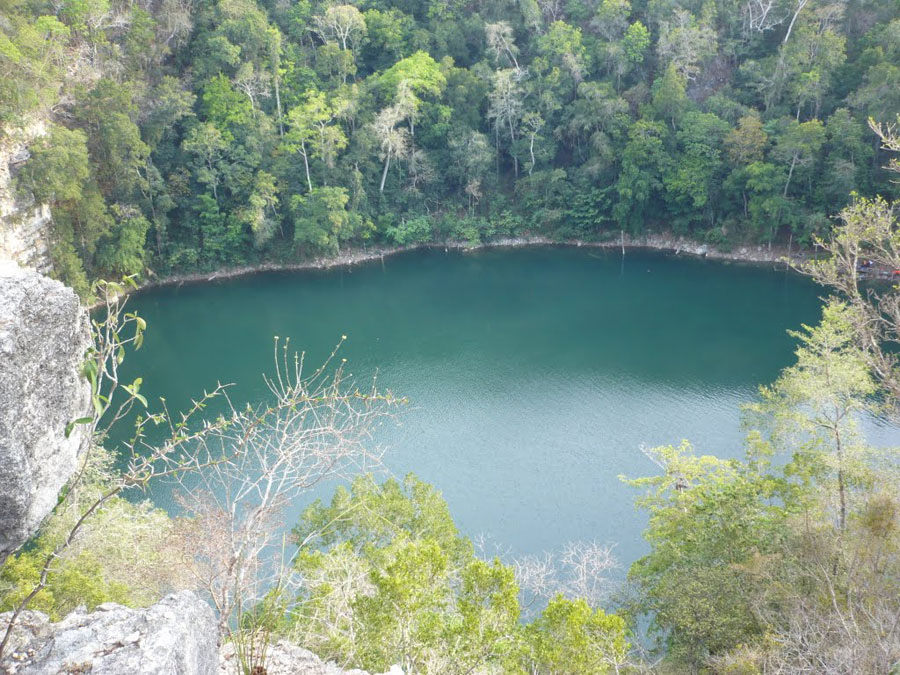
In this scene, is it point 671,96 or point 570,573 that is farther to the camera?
point 671,96

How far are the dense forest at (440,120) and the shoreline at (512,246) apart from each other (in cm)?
A: 41

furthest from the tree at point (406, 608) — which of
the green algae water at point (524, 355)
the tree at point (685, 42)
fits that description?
the tree at point (685, 42)

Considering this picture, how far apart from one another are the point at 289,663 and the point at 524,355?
1475 cm

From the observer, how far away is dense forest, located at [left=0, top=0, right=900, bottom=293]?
22562 millimetres

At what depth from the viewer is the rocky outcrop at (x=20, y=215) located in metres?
19.2

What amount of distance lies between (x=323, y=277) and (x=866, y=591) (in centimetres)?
2176

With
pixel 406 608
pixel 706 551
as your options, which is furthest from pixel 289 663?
pixel 706 551

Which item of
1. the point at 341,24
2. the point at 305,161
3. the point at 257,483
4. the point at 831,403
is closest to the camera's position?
the point at 257,483

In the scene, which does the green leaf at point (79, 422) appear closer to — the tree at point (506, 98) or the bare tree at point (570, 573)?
the bare tree at point (570, 573)

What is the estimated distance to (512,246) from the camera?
28828mm

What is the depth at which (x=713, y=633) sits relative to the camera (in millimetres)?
8078

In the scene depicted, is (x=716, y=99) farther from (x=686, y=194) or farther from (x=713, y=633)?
(x=713, y=633)

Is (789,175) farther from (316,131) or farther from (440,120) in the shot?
(316,131)

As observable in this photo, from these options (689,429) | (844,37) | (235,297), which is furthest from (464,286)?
(844,37)
